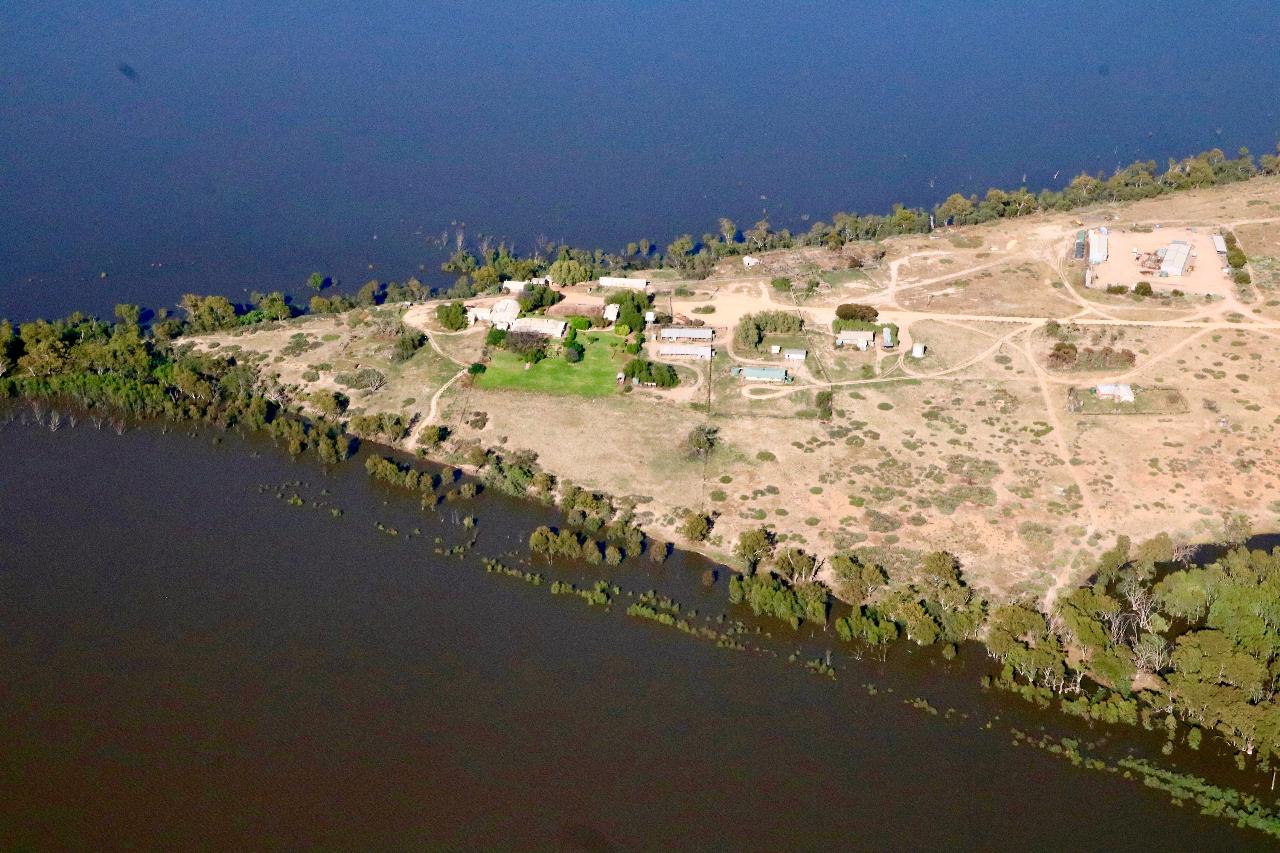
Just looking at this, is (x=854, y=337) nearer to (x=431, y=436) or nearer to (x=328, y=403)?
(x=431, y=436)

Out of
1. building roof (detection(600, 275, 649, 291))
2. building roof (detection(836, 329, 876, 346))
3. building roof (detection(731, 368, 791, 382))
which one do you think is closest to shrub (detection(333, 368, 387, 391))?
building roof (detection(600, 275, 649, 291))

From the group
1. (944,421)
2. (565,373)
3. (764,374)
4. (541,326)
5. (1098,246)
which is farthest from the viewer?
(1098,246)

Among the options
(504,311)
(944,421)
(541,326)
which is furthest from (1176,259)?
(504,311)

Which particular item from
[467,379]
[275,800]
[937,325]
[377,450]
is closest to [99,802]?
[275,800]

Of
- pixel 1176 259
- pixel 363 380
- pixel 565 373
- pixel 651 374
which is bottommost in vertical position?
pixel 363 380

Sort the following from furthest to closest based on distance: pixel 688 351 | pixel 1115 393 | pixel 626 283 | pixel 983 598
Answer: pixel 626 283
pixel 688 351
pixel 1115 393
pixel 983 598

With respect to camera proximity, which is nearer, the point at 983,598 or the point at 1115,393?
the point at 983,598
